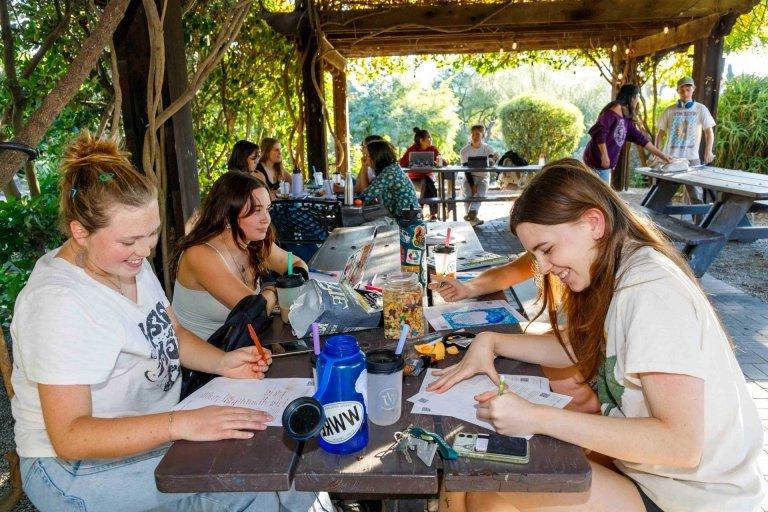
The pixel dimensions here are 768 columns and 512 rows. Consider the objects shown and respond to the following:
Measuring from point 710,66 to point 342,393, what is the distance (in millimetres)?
8543

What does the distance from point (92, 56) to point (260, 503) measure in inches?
63.0

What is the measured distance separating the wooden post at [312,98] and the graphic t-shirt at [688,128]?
Answer: 4715mm

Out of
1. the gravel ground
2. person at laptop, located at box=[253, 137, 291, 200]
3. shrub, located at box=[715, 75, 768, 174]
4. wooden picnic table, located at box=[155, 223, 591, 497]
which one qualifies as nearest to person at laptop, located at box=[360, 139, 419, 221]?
person at laptop, located at box=[253, 137, 291, 200]

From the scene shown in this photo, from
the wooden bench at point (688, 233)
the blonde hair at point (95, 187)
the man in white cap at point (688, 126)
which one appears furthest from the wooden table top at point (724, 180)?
the blonde hair at point (95, 187)

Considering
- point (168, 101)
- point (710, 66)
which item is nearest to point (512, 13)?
point (710, 66)

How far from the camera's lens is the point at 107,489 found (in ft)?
4.81

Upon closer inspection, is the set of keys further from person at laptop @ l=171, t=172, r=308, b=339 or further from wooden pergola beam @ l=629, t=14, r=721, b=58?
wooden pergola beam @ l=629, t=14, r=721, b=58

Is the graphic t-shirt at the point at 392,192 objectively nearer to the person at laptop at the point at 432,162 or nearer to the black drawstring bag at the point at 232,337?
the person at laptop at the point at 432,162

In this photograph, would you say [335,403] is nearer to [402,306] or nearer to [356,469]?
[356,469]

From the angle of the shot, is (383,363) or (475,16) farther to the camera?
(475,16)

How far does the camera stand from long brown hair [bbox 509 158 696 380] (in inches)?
60.4

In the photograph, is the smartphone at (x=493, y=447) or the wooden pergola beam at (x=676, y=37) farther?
the wooden pergola beam at (x=676, y=37)

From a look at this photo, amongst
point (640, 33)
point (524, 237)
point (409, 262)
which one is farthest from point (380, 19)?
point (524, 237)

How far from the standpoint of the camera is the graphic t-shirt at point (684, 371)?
1279 millimetres
